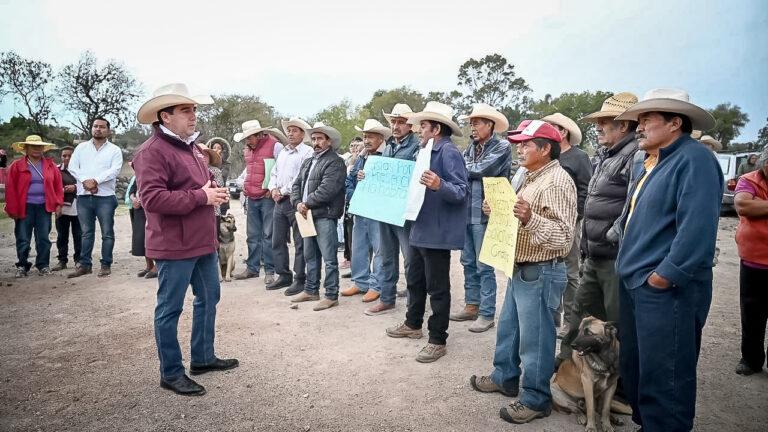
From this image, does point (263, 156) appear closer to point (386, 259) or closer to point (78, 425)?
point (386, 259)

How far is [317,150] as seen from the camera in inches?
250

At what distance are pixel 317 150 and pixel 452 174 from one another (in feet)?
8.52

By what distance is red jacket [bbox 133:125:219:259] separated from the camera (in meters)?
3.53

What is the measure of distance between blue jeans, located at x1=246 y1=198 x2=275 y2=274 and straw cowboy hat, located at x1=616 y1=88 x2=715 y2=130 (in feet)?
19.3

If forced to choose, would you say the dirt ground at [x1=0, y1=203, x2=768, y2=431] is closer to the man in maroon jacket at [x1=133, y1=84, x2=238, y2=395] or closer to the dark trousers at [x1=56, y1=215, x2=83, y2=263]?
the man in maroon jacket at [x1=133, y1=84, x2=238, y2=395]

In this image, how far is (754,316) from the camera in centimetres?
416

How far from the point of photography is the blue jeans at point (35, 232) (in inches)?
311

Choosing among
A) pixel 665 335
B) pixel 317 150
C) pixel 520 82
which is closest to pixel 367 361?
pixel 665 335

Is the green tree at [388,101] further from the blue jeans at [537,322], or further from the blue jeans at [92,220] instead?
the blue jeans at [537,322]

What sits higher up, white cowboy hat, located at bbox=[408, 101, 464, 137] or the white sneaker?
white cowboy hat, located at bbox=[408, 101, 464, 137]

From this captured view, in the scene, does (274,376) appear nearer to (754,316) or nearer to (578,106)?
(754,316)

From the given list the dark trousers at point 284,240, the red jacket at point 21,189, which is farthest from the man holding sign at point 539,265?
the red jacket at point 21,189

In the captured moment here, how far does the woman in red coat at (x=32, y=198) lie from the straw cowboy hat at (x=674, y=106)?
9.14 m

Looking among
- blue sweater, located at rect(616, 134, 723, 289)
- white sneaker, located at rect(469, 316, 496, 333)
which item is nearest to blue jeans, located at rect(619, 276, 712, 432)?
blue sweater, located at rect(616, 134, 723, 289)
